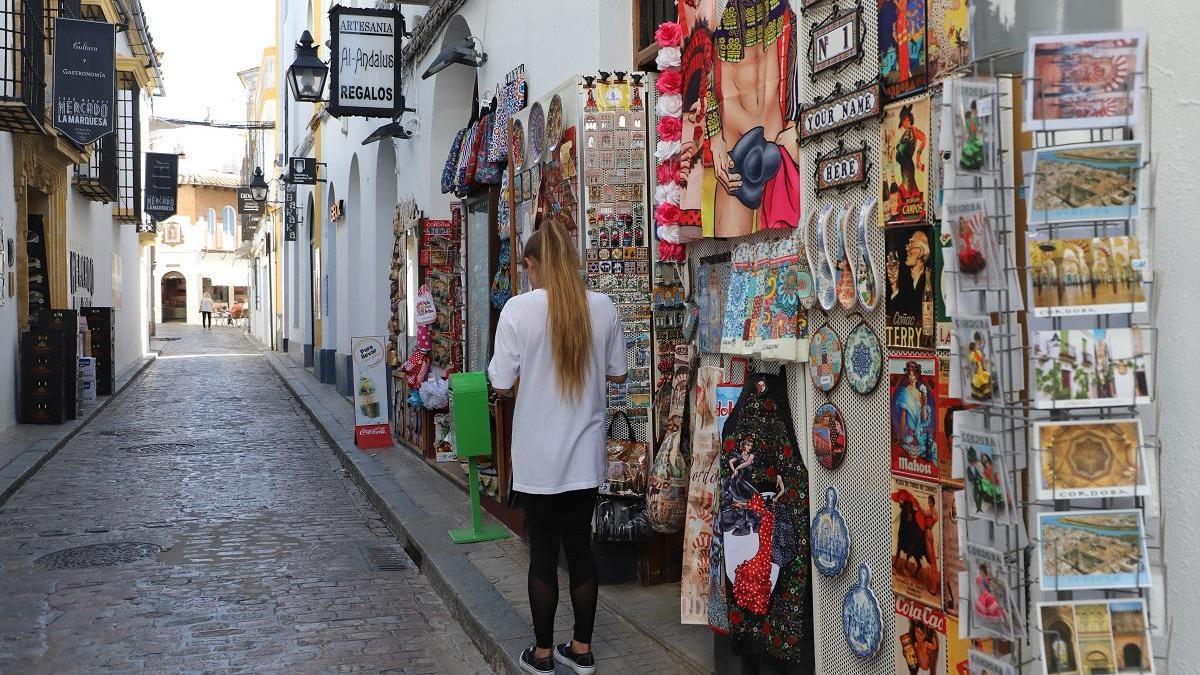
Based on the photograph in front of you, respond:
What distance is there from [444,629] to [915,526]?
326 cm

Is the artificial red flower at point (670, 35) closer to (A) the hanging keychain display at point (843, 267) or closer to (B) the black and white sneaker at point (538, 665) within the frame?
(A) the hanging keychain display at point (843, 267)

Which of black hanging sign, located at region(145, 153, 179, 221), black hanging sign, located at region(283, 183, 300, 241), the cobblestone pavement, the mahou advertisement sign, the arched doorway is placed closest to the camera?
the cobblestone pavement

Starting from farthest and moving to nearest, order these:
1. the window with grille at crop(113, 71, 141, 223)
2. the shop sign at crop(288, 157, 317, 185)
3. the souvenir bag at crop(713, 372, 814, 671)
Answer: the window with grille at crop(113, 71, 141, 223), the shop sign at crop(288, 157, 317, 185), the souvenir bag at crop(713, 372, 814, 671)

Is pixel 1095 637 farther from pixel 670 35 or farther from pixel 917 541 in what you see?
pixel 670 35

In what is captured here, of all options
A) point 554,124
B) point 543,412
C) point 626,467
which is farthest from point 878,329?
point 554,124

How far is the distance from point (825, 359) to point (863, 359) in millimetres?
227

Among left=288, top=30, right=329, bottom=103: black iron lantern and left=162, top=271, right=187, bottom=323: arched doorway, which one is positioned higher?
left=288, top=30, right=329, bottom=103: black iron lantern

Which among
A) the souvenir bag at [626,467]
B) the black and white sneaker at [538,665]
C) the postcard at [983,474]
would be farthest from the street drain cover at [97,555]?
the postcard at [983,474]

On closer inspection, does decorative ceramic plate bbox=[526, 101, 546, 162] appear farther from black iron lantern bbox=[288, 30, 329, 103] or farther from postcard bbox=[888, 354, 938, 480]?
black iron lantern bbox=[288, 30, 329, 103]

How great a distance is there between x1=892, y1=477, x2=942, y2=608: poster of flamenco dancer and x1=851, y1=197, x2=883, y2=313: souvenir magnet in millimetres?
562

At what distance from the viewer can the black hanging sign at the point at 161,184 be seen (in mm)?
28344

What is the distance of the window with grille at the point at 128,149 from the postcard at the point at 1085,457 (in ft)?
71.4

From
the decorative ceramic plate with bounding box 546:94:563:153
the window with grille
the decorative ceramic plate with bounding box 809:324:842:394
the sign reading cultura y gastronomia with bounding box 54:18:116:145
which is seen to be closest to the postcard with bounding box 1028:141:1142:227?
the decorative ceramic plate with bounding box 809:324:842:394

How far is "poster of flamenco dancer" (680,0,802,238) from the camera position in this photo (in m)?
3.72
